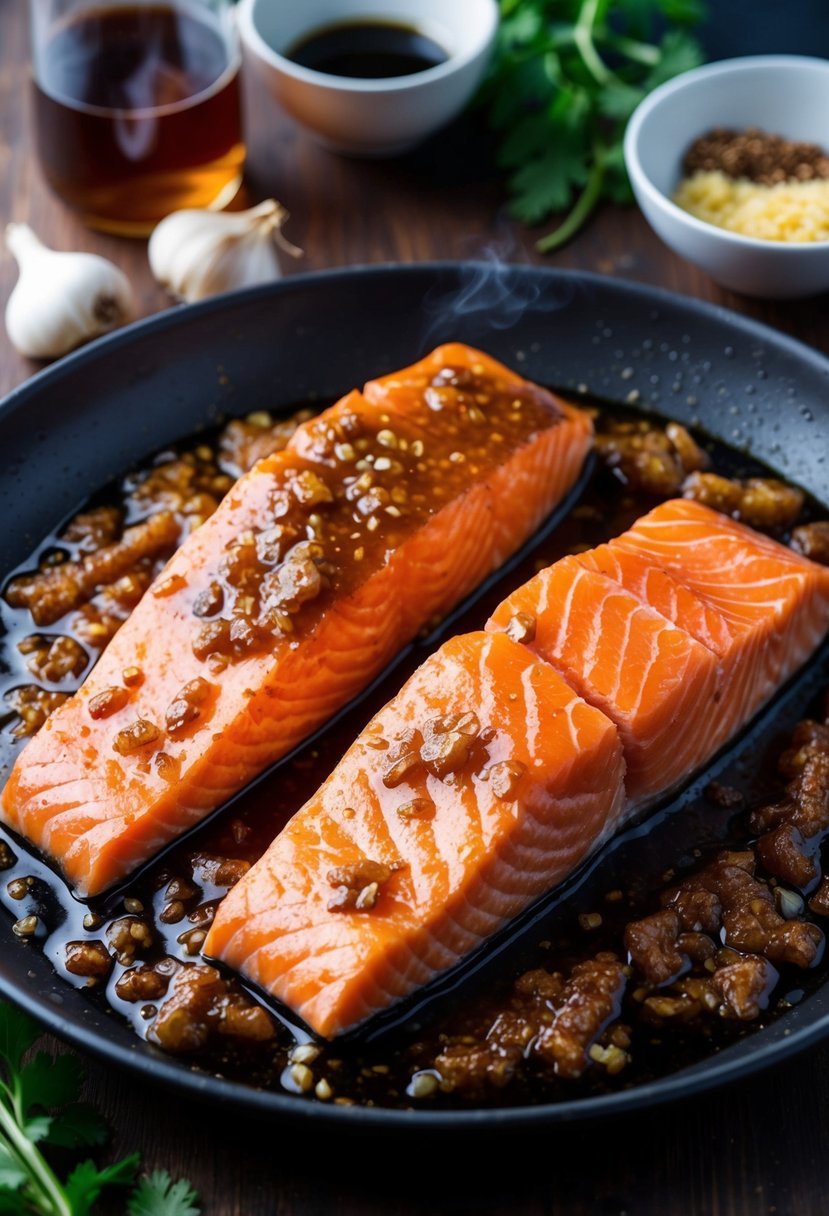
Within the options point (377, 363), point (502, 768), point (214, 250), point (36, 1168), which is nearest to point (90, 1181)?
point (36, 1168)

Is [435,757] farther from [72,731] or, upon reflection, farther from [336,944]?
[72,731]

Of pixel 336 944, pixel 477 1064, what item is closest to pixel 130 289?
pixel 336 944

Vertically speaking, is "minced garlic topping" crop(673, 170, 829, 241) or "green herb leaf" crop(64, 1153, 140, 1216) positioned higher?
"minced garlic topping" crop(673, 170, 829, 241)

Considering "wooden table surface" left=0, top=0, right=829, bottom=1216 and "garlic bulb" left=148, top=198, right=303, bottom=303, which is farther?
"garlic bulb" left=148, top=198, right=303, bottom=303

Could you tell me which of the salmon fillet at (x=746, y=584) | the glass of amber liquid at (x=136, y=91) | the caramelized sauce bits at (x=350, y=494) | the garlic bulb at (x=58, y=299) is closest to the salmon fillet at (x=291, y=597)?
the caramelized sauce bits at (x=350, y=494)

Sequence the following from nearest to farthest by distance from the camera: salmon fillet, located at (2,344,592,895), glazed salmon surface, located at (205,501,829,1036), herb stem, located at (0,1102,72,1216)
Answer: herb stem, located at (0,1102,72,1216) < glazed salmon surface, located at (205,501,829,1036) < salmon fillet, located at (2,344,592,895)

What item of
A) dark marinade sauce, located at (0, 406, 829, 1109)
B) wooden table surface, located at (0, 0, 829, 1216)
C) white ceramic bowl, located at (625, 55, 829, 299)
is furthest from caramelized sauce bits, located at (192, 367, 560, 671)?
wooden table surface, located at (0, 0, 829, 1216)

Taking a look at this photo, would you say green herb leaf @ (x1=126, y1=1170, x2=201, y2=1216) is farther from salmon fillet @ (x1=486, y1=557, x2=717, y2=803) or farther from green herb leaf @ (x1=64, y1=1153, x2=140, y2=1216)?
salmon fillet @ (x1=486, y1=557, x2=717, y2=803)
